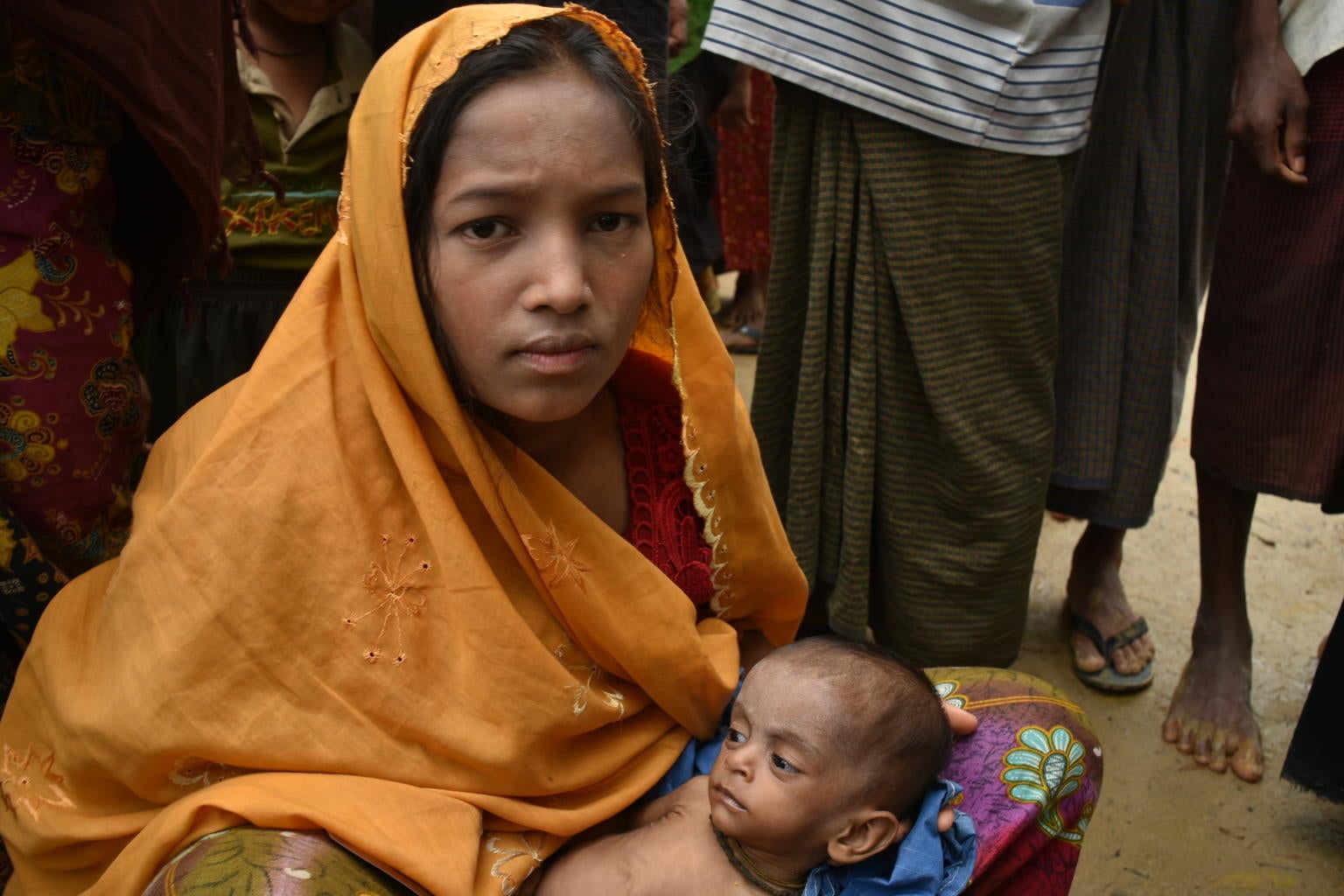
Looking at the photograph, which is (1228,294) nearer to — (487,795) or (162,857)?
(487,795)

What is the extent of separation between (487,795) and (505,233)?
696 mm

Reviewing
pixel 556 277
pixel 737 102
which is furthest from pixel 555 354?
pixel 737 102

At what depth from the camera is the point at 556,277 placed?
4.50 ft

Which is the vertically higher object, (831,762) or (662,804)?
(831,762)

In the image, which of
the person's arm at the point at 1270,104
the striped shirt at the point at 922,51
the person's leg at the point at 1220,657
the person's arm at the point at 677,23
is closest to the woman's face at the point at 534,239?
the striped shirt at the point at 922,51

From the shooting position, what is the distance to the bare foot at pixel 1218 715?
2.60 meters

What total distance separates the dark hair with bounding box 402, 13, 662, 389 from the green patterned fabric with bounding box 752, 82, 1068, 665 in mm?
986

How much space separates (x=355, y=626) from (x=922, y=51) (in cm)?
156

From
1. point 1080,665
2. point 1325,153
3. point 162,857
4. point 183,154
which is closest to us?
point 162,857

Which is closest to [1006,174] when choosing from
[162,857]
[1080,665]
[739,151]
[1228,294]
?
[1228,294]

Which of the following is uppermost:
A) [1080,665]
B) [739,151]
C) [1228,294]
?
[1228,294]

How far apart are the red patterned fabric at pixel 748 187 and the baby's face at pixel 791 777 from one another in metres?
3.78

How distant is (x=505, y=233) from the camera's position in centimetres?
141

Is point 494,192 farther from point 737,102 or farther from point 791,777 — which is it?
point 737,102
